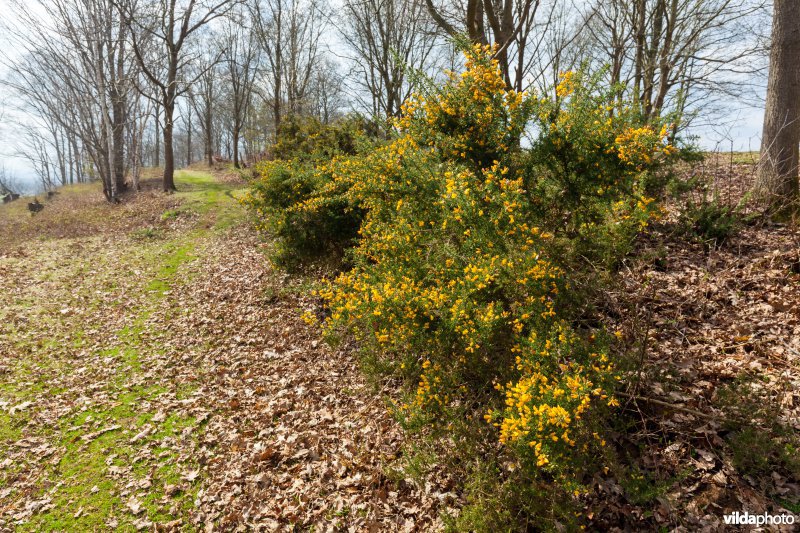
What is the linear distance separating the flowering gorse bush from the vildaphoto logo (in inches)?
39.5

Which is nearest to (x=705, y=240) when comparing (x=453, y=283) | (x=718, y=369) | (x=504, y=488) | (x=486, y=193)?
(x=718, y=369)

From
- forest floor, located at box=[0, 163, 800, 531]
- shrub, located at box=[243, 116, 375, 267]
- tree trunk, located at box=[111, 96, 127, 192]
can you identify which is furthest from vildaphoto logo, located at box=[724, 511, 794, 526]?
tree trunk, located at box=[111, 96, 127, 192]

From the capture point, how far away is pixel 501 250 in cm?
430

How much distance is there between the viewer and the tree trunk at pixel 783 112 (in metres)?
5.87

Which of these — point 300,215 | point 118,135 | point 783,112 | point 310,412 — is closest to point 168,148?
point 118,135

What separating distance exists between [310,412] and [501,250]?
3.49 meters

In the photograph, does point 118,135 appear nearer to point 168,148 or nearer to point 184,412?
point 168,148

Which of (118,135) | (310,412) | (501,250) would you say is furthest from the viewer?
(118,135)

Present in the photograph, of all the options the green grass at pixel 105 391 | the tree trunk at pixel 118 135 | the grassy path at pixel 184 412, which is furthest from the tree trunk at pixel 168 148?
the grassy path at pixel 184 412

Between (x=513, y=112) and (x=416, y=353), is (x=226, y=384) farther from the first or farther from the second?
(x=513, y=112)

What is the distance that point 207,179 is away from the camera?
25.5m

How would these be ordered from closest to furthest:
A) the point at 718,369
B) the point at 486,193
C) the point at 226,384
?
1. the point at 718,369
2. the point at 486,193
3. the point at 226,384

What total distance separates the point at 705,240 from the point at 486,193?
3.66 m

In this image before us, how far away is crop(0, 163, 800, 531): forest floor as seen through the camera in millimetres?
3441
